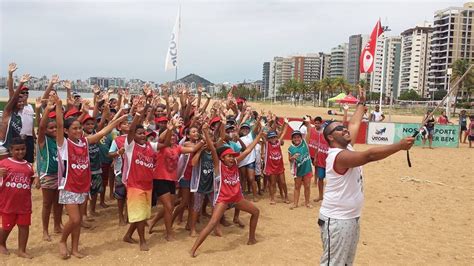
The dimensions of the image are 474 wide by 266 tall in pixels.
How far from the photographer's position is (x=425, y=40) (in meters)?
127

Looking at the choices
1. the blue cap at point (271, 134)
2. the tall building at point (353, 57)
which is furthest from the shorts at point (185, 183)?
the tall building at point (353, 57)

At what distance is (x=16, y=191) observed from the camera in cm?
530

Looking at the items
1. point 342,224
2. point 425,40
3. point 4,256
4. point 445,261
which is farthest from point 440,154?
point 425,40

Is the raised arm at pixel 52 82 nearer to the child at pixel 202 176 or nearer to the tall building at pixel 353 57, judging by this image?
the child at pixel 202 176

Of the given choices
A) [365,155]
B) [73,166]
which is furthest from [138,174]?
[365,155]

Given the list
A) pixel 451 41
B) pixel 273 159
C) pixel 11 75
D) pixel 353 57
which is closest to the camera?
pixel 11 75

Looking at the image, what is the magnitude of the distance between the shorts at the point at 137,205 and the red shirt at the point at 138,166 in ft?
0.26

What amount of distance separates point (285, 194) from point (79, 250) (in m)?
4.63

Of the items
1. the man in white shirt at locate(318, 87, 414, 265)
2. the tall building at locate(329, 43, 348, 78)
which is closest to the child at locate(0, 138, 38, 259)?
the man in white shirt at locate(318, 87, 414, 265)

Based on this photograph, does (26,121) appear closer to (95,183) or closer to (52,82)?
(52,82)

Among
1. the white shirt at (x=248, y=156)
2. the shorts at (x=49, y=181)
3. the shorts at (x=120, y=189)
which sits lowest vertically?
the shorts at (x=120, y=189)

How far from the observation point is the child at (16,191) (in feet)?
17.3

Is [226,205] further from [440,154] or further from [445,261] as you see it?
[440,154]

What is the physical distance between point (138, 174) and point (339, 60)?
6626 inches
